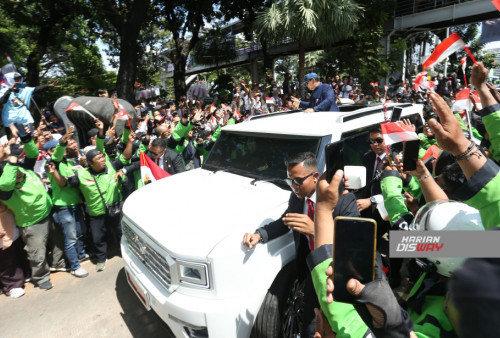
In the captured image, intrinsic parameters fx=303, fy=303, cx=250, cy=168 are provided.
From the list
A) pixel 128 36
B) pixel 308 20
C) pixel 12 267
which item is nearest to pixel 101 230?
pixel 12 267

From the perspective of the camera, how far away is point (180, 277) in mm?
2295

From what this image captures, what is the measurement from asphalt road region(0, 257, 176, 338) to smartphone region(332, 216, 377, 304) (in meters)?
2.50

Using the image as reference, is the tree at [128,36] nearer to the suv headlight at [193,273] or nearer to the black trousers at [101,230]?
the black trousers at [101,230]

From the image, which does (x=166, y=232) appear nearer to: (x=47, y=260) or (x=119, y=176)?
(x=119, y=176)

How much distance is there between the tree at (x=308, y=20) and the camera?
39.0 feet

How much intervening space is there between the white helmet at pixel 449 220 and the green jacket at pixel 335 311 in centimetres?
42

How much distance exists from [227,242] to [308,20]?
11.6 m

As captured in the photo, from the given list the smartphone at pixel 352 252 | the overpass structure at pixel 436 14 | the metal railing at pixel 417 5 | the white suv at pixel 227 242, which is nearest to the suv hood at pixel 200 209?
the white suv at pixel 227 242

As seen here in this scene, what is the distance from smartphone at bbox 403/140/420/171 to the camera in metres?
1.64

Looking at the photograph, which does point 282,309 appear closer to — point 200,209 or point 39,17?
point 200,209

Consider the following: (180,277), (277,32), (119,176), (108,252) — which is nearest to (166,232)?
(180,277)

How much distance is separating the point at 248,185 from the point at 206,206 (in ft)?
1.70

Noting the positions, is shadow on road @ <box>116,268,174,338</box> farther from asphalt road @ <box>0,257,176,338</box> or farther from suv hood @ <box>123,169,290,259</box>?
suv hood @ <box>123,169,290,259</box>

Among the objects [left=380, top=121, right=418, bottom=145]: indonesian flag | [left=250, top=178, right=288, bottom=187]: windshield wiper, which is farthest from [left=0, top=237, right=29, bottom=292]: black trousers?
[left=380, top=121, right=418, bottom=145]: indonesian flag
